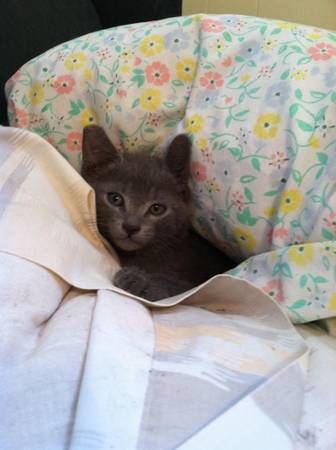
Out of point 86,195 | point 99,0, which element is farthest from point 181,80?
point 99,0

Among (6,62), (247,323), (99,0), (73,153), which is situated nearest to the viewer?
(247,323)

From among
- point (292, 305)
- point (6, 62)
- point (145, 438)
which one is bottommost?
point (292, 305)

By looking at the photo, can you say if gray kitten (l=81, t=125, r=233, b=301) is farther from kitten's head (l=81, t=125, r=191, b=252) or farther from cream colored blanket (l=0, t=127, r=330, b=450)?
cream colored blanket (l=0, t=127, r=330, b=450)

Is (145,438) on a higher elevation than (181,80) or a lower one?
lower

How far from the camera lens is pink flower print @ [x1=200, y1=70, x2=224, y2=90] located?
1158mm

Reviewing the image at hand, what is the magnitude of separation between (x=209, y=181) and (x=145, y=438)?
0.71 metres

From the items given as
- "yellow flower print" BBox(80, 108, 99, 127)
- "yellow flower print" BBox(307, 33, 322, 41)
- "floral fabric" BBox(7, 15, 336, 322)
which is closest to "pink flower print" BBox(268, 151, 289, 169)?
"floral fabric" BBox(7, 15, 336, 322)

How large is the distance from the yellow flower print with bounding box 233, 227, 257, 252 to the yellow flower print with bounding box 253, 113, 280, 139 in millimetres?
243

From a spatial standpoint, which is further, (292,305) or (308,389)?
(292,305)

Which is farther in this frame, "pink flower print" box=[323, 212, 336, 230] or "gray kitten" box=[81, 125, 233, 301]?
"gray kitten" box=[81, 125, 233, 301]

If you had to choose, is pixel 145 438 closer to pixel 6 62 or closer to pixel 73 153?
pixel 73 153

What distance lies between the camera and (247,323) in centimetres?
89

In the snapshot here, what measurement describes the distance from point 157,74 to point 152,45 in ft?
0.28

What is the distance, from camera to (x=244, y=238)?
1160 millimetres
